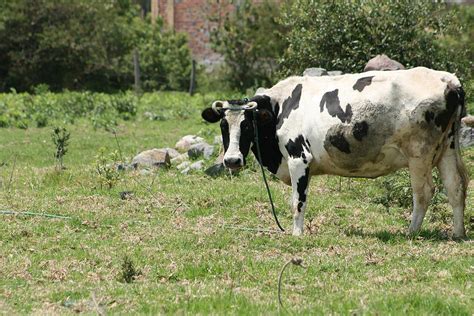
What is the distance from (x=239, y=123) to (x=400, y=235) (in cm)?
224

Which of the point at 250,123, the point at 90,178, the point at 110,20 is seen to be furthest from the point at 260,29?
the point at 250,123

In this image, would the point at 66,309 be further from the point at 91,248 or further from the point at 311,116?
the point at 311,116

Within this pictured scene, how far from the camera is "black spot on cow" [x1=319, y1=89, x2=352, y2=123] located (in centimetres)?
1040

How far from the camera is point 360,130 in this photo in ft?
33.8

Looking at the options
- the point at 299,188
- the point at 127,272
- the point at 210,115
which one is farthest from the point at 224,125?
the point at 127,272

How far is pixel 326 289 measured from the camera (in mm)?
7820

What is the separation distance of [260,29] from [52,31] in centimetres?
841

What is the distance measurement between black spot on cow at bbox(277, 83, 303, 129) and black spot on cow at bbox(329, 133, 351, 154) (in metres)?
0.68

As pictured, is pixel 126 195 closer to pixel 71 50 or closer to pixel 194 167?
pixel 194 167

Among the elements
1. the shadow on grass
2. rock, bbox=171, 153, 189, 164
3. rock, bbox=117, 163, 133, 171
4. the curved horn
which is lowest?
rock, bbox=171, 153, 189, 164

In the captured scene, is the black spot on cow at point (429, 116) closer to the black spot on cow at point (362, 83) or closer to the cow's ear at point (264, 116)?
the black spot on cow at point (362, 83)

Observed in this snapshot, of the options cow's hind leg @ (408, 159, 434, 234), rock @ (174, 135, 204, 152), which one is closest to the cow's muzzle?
cow's hind leg @ (408, 159, 434, 234)

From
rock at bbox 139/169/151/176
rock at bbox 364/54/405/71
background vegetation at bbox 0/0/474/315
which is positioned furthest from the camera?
rock at bbox 364/54/405/71

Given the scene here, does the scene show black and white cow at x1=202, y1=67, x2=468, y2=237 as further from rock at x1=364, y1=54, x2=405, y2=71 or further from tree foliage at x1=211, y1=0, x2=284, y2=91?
tree foliage at x1=211, y1=0, x2=284, y2=91
